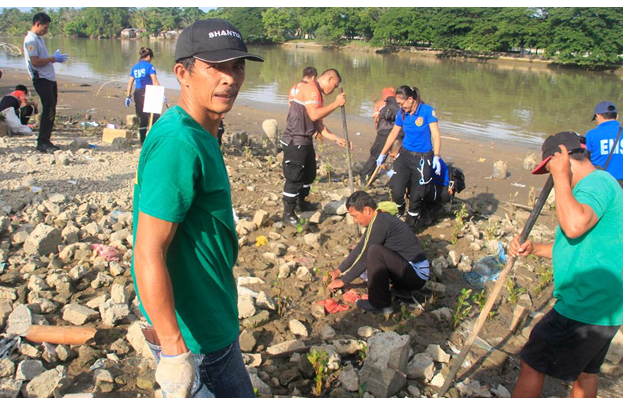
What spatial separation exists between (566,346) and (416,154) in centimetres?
356

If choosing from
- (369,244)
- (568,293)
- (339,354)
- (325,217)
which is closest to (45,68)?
(325,217)

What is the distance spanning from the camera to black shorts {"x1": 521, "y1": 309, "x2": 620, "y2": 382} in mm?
2492

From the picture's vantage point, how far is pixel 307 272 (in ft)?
14.4

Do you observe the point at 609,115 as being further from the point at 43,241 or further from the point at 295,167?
the point at 43,241

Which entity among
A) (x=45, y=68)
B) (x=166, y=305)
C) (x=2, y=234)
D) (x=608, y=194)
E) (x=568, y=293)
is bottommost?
(x=2, y=234)

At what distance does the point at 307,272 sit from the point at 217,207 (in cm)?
290

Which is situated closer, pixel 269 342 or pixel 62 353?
pixel 62 353

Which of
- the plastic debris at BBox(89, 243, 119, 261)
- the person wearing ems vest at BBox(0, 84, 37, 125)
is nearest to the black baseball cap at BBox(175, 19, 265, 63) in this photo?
the plastic debris at BBox(89, 243, 119, 261)

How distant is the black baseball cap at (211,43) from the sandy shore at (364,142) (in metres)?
5.86

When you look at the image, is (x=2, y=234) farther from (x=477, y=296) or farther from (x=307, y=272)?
(x=477, y=296)

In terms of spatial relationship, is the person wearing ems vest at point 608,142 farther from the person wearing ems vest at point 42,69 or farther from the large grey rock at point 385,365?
the person wearing ems vest at point 42,69

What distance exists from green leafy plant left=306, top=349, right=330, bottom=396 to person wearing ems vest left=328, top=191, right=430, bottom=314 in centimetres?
104

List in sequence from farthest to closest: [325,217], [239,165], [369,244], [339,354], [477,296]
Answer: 1. [239,165]
2. [325,217]
3. [477,296]
4. [369,244]
5. [339,354]

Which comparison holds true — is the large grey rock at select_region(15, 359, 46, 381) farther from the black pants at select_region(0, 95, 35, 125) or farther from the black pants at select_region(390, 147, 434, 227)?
the black pants at select_region(0, 95, 35, 125)
